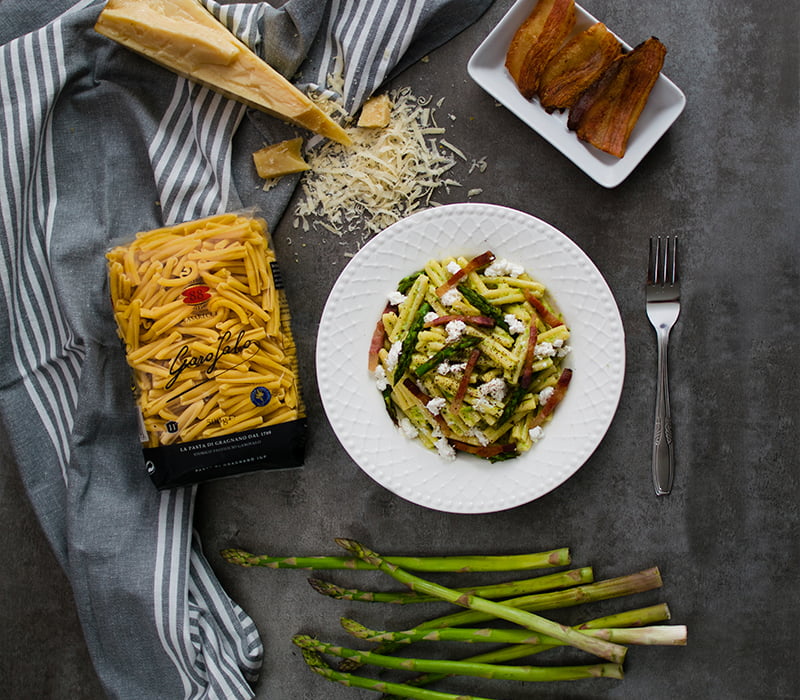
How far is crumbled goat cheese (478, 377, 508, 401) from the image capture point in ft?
7.48

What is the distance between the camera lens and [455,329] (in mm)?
2297

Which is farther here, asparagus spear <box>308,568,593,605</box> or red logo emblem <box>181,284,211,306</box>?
asparagus spear <box>308,568,593,605</box>

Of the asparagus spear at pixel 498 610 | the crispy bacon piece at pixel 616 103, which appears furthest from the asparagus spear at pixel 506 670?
the crispy bacon piece at pixel 616 103

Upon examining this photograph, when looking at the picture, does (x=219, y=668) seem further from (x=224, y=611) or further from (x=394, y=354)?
(x=394, y=354)

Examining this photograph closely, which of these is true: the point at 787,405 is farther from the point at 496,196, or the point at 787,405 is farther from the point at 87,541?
the point at 87,541

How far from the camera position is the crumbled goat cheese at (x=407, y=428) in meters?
2.46

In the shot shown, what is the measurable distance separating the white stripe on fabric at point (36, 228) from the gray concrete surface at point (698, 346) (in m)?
1.07

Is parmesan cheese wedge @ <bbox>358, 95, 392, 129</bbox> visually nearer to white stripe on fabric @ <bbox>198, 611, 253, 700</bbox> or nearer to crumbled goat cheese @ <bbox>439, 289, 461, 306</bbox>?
crumbled goat cheese @ <bbox>439, 289, 461, 306</bbox>

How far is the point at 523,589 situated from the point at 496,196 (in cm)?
160

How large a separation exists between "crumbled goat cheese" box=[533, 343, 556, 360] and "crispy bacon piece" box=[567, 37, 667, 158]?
0.80 metres

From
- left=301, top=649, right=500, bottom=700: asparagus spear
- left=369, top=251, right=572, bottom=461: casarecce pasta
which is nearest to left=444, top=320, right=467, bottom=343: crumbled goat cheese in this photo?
left=369, top=251, right=572, bottom=461: casarecce pasta

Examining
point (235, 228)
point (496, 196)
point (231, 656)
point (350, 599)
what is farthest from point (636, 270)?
point (231, 656)

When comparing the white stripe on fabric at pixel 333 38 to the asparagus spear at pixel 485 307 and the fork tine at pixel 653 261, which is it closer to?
the asparagus spear at pixel 485 307

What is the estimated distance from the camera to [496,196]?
272 cm
